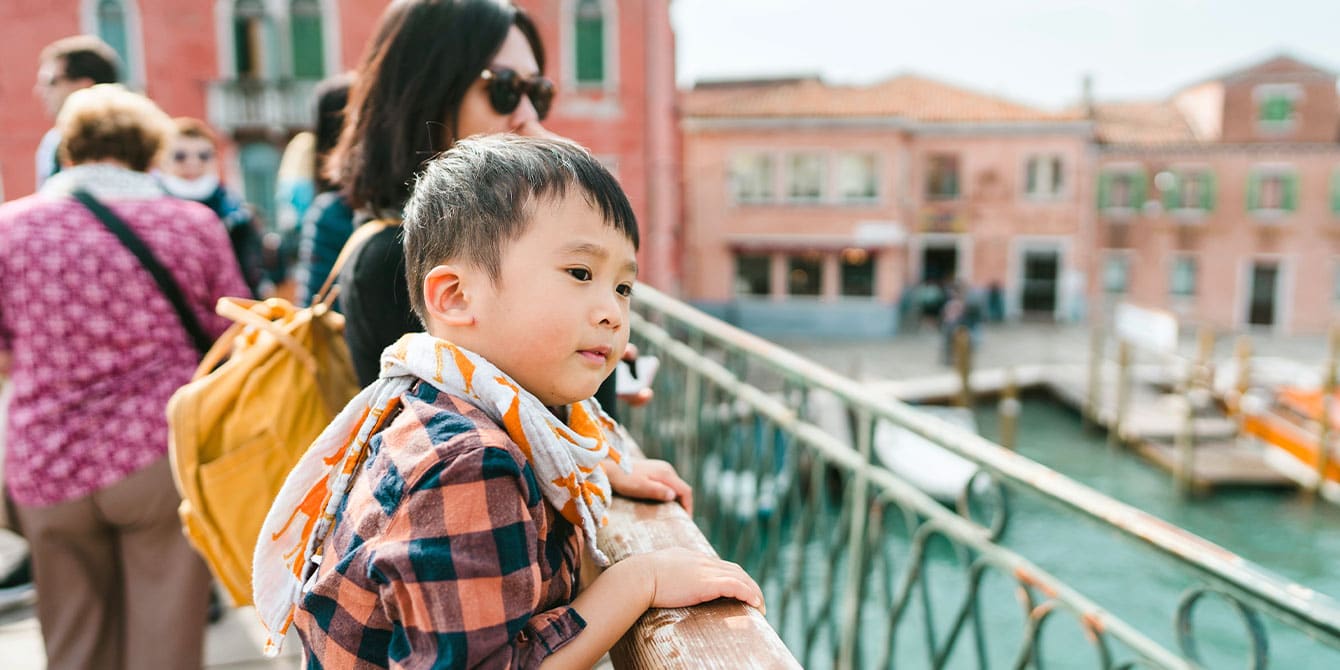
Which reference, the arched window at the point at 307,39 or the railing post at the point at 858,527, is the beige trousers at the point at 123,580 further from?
the arched window at the point at 307,39

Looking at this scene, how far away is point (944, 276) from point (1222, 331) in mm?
8771

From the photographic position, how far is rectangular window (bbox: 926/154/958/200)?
1059 inches

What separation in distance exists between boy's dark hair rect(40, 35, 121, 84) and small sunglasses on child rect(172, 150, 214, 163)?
2.15 ft

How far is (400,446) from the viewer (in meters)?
0.84

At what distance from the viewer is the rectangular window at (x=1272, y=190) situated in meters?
27.8

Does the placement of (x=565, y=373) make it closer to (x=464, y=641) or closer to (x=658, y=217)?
(x=464, y=641)

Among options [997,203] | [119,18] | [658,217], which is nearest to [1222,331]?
[997,203]

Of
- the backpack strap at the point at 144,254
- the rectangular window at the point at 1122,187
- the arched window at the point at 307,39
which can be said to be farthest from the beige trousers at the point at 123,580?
the rectangular window at the point at 1122,187

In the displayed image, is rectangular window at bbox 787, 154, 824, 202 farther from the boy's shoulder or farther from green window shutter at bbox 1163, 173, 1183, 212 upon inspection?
the boy's shoulder

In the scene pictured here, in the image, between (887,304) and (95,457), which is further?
(887,304)

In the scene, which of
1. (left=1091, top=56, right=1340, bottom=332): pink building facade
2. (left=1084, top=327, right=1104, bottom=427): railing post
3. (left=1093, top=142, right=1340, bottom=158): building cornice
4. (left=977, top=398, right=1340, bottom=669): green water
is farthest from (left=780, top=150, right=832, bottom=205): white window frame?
(left=977, top=398, right=1340, bottom=669): green water

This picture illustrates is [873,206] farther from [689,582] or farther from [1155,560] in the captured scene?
[689,582]

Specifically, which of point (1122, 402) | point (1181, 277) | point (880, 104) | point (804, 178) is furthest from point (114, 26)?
point (1181, 277)

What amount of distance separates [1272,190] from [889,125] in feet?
42.2
